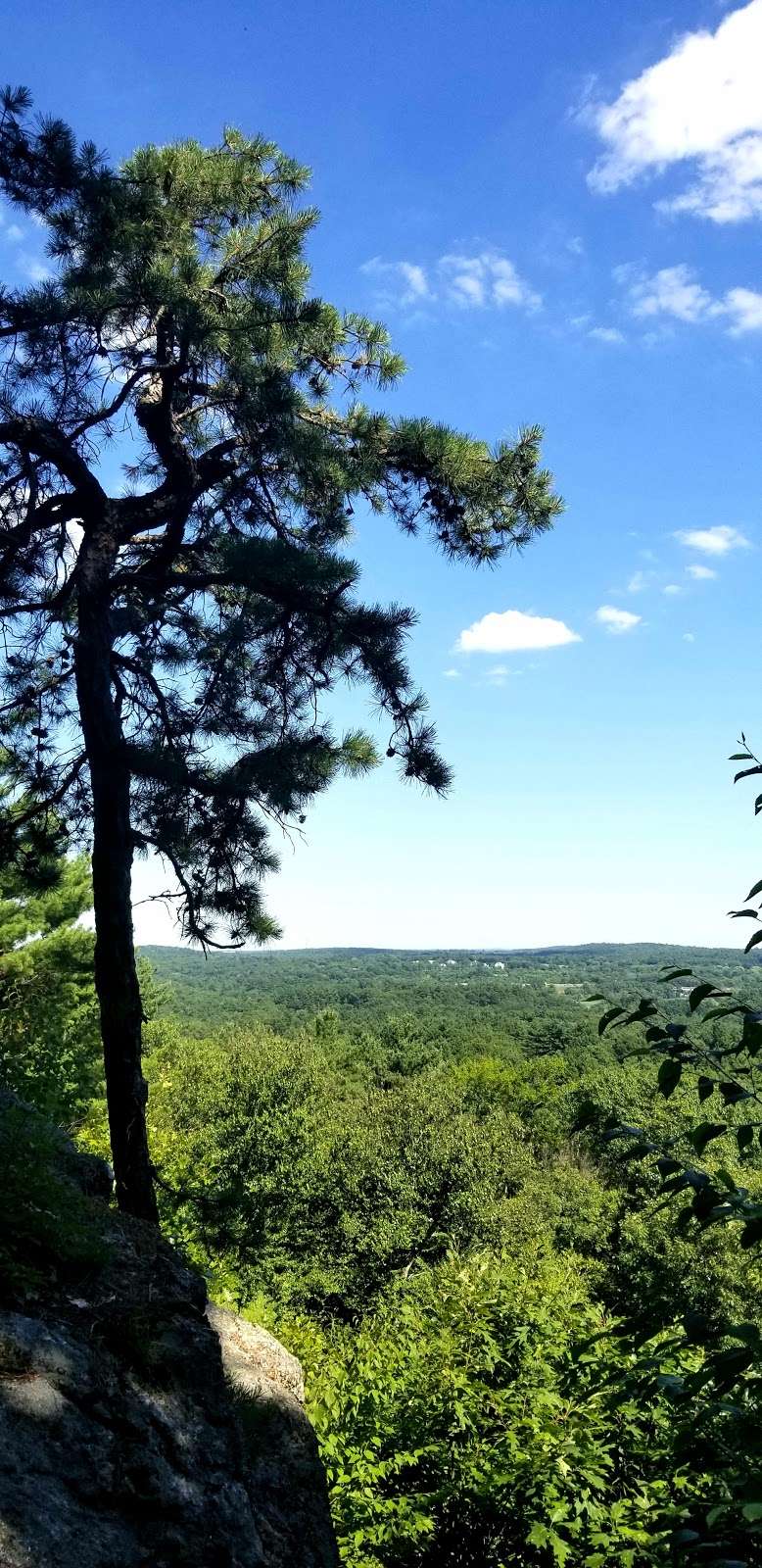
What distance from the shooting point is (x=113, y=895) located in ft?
16.0

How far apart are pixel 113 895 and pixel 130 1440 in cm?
257

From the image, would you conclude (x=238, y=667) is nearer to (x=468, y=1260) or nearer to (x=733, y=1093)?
(x=733, y=1093)

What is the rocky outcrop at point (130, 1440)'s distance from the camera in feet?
8.29

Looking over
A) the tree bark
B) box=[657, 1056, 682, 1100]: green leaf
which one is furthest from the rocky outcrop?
box=[657, 1056, 682, 1100]: green leaf

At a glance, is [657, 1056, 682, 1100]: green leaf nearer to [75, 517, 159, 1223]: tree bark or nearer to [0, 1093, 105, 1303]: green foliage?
[0, 1093, 105, 1303]: green foliage

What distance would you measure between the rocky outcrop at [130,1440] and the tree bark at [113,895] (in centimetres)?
47

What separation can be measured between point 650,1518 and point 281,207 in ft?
27.5

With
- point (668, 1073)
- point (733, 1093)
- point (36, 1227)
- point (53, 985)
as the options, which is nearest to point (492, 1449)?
point (36, 1227)

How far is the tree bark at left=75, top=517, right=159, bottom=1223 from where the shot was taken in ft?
15.2

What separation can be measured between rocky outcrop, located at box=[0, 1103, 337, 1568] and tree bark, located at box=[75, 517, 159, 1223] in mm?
465

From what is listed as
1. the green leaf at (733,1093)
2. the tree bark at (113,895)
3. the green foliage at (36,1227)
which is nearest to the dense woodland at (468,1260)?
the green leaf at (733,1093)

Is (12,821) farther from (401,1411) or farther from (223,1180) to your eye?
(223,1180)

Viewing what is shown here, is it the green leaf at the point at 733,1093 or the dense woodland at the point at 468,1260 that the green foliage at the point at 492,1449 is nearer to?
the dense woodland at the point at 468,1260

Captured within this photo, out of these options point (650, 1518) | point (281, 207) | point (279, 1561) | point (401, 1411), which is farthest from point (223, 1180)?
point (281, 207)
